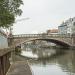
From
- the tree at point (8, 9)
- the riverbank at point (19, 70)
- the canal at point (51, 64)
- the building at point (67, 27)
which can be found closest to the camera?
the tree at point (8, 9)

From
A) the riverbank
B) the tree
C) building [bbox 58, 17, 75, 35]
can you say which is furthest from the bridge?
the tree

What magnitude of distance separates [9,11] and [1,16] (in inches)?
31.1

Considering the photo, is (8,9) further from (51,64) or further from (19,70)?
(51,64)

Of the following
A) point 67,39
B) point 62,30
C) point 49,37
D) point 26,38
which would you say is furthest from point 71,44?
point 62,30

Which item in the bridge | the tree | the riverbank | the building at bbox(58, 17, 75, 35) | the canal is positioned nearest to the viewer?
the tree

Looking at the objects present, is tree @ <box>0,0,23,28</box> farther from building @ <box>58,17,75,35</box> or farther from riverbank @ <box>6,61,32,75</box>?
building @ <box>58,17,75,35</box>

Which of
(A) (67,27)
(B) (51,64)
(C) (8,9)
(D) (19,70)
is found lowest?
(B) (51,64)

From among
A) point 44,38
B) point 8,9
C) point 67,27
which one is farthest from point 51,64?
point 67,27

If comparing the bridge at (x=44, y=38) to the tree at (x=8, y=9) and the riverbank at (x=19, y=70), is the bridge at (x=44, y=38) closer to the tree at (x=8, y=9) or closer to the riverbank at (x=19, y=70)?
the riverbank at (x=19, y=70)

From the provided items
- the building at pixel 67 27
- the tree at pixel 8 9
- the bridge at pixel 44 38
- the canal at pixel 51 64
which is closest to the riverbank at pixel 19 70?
the canal at pixel 51 64

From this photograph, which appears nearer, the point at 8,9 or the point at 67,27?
the point at 8,9

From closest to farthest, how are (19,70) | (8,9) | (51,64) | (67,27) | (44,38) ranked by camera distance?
(8,9) → (19,70) → (51,64) → (44,38) → (67,27)

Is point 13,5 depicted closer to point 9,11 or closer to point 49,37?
point 9,11

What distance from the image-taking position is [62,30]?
145 meters
